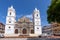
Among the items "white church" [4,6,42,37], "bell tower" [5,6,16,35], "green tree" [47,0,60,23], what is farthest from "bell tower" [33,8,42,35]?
"green tree" [47,0,60,23]

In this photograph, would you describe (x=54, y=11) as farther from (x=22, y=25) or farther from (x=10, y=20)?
(x=22, y=25)

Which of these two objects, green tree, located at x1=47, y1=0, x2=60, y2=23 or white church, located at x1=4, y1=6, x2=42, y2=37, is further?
white church, located at x1=4, y1=6, x2=42, y2=37

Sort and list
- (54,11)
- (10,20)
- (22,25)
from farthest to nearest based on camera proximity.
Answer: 1. (22,25)
2. (10,20)
3. (54,11)

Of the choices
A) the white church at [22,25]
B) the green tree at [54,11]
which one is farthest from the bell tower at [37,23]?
the green tree at [54,11]

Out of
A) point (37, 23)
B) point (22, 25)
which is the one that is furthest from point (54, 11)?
point (22, 25)

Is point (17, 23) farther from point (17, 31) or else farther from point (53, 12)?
point (53, 12)

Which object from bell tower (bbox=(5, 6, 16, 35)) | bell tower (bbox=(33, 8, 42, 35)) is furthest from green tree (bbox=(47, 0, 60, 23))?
bell tower (bbox=(5, 6, 16, 35))

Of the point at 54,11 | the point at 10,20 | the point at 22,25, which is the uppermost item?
the point at 10,20

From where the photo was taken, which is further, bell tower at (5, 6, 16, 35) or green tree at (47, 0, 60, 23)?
bell tower at (5, 6, 16, 35)

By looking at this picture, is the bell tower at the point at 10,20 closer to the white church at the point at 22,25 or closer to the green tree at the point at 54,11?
the white church at the point at 22,25

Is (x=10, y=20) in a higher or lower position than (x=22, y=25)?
higher

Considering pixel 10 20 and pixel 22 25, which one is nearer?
pixel 10 20

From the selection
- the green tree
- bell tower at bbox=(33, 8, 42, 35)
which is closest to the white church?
bell tower at bbox=(33, 8, 42, 35)

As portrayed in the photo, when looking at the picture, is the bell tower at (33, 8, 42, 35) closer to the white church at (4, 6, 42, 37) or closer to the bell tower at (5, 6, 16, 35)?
the white church at (4, 6, 42, 37)
